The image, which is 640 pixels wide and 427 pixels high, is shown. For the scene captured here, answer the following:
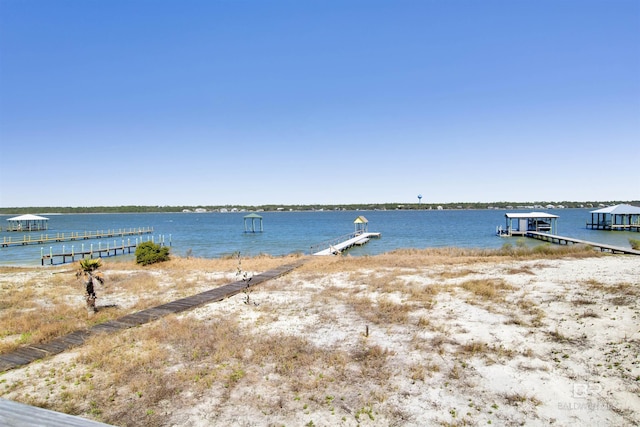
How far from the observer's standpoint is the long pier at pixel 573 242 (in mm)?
33250

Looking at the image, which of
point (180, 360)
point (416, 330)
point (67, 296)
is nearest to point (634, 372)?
point (416, 330)

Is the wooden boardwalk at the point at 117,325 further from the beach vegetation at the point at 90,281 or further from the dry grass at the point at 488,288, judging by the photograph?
the dry grass at the point at 488,288

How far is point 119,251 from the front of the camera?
56.0 m

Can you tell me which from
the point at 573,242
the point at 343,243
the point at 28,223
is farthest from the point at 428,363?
the point at 28,223

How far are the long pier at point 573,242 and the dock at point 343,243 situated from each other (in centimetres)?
2379

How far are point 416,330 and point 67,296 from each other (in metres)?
17.0

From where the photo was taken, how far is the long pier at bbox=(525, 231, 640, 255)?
3325 centimetres

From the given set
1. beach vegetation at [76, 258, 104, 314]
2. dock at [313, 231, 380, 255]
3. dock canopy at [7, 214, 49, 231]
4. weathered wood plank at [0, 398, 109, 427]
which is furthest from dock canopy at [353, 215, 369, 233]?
dock canopy at [7, 214, 49, 231]

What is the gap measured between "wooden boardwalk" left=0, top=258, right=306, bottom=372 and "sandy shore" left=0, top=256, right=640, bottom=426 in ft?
1.74

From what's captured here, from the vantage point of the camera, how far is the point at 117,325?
1387cm

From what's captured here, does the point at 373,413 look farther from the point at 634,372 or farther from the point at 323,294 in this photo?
the point at 323,294

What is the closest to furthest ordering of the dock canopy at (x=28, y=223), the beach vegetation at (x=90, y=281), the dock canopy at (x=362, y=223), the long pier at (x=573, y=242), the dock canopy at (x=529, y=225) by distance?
the beach vegetation at (x=90, y=281) < the long pier at (x=573, y=242) < the dock canopy at (x=362, y=223) < the dock canopy at (x=529, y=225) < the dock canopy at (x=28, y=223)
